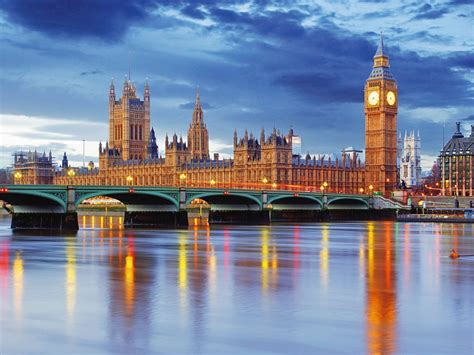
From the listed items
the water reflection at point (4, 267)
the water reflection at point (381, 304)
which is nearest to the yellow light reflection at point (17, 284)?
the water reflection at point (4, 267)

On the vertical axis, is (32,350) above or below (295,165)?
below

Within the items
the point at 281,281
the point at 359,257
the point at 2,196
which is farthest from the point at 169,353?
the point at 2,196

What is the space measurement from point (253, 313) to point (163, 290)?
592 centimetres

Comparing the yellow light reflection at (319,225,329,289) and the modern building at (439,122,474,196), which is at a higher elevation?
the modern building at (439,122,474,196)

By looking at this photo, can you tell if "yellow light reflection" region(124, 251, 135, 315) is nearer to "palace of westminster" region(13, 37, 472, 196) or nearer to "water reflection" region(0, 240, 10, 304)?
"water reflection" region(0, 240, 10, 304)

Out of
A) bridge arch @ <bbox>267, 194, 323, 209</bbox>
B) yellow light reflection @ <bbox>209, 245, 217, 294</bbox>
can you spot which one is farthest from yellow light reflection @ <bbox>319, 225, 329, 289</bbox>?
bridge arch @ <bbox>267, 194, 323, 209</bbox>

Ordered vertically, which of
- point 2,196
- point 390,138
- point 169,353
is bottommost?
point 169,353

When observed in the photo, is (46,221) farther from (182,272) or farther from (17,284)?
(17,284)

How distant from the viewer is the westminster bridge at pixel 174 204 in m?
73.7

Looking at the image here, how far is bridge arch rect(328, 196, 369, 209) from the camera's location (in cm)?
11808

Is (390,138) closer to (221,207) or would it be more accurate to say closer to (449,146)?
(449,146)

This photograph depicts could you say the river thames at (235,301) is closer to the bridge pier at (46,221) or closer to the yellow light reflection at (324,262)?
the yellow light reflection at (324,262)

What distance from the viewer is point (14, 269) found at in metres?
36.2

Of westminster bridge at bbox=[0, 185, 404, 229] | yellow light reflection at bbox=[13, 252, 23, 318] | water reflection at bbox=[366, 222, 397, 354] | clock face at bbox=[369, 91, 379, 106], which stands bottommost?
water reflection at bbox=[366, 222, 397, 354]
